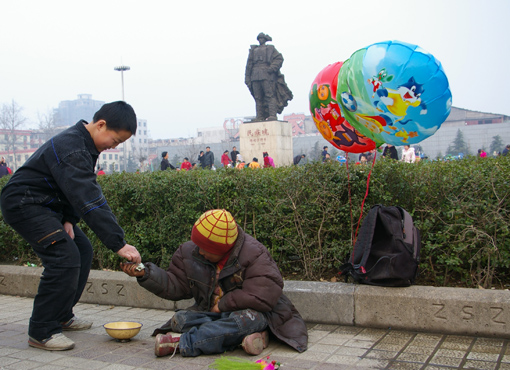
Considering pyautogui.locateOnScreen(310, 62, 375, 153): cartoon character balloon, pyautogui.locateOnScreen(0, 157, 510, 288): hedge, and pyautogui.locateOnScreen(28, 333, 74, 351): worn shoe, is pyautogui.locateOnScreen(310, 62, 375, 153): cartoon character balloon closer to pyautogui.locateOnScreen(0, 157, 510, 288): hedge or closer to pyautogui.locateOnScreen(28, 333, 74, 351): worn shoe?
pyautogui.locateOnScreen(0, 157, 510, 288): hedge

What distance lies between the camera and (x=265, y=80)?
21.8m

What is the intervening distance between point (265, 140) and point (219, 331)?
18.4 m

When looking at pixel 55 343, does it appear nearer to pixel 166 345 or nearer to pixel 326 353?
pixel 166 345

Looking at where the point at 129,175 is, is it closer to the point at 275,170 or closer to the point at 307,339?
the point at 275,170

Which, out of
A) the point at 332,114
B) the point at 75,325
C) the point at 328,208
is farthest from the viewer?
the point at 328,208

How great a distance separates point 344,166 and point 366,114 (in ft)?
3.04

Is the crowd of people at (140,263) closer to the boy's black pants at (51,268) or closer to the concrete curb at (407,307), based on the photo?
the boy's black pants at (51,268)

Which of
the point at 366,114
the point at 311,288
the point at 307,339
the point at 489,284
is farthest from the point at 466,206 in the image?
the point at 307,339

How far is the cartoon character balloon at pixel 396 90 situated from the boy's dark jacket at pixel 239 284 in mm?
1362

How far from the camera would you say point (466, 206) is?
4.05 metres

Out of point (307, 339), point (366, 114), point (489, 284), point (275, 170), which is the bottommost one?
point (307, 339)

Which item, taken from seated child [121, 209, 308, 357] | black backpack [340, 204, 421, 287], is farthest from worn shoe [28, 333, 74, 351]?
black backpack [340, 204, 421, 287]

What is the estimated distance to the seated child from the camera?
3352mm

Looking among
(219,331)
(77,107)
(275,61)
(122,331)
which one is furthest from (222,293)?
(77,107)
